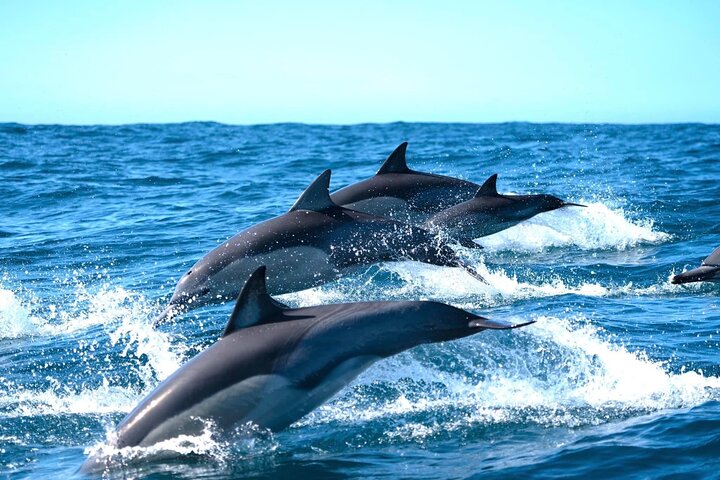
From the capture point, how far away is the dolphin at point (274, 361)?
5738 millimetres

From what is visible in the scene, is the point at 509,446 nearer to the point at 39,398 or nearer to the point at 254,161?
the point at 39,398

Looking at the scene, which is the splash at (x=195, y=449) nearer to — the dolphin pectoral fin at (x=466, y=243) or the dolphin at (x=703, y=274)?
the dolphin at (x=703, y=274)

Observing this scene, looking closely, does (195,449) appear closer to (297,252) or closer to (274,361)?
(274,361)

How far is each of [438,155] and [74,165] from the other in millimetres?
12331

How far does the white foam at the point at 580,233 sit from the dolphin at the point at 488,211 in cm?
208

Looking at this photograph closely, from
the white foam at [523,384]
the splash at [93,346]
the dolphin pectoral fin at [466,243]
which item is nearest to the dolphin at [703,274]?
the white foam at [523,384]

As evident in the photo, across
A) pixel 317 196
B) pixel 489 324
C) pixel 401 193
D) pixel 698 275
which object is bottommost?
pixel 698 275

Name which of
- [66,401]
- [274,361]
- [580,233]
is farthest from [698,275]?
[66,401]

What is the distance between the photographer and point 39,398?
7684mm

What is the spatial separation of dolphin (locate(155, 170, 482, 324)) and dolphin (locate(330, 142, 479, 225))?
192 cm

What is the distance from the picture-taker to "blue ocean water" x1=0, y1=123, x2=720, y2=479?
19.5 feet

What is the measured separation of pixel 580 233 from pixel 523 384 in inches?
342

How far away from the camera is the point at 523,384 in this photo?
291 inches

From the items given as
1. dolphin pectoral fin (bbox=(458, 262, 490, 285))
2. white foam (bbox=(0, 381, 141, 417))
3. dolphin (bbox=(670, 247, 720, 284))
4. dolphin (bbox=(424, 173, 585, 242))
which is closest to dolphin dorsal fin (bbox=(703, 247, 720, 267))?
dolphin (bbox=(670, 247, 720, 284))
